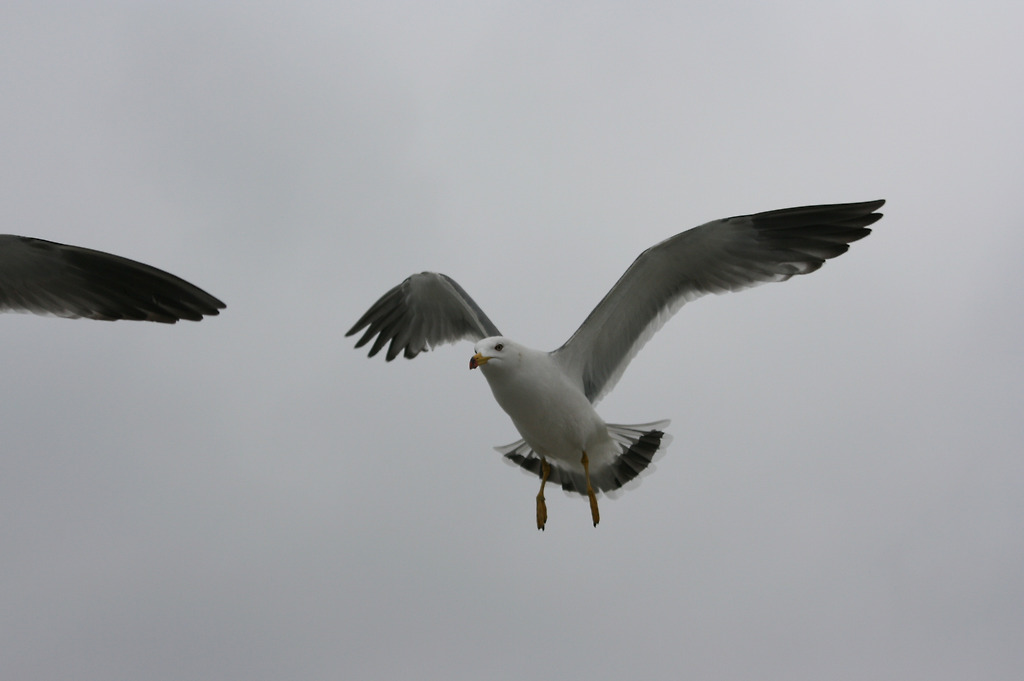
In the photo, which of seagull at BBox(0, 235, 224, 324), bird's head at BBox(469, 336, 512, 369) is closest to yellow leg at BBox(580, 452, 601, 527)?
bird's head at BBox(469, 336, 512, 369)

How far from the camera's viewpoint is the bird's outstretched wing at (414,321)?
304 inches

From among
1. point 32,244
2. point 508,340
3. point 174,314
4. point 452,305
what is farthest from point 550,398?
point 32,244

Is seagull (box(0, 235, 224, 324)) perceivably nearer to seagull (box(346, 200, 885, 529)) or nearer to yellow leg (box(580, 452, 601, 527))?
seagull (box(346, 200, 885, 529))

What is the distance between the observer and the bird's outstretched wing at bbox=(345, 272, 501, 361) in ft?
25.3

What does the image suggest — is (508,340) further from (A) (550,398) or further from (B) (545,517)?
(B) (545,517)

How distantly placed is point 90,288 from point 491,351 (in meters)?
2.42

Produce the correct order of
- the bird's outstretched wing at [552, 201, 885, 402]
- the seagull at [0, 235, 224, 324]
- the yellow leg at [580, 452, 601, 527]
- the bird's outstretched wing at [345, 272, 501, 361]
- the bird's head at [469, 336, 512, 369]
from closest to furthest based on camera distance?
1. the seagull at [0, 235, 224, 324]
2. the bird's head at [469, 336, 512, 369]
3. the bird's outstretched wing at [552, 201, 885, 402]
4. the yellow leg at [580, 452, 601, 527]
5. the bird's outstretched wing at [345, 272, 501, 361]

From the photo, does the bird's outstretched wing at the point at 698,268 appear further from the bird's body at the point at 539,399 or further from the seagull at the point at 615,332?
the bird's body at the point at 539,399

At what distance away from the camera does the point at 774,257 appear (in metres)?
6.62

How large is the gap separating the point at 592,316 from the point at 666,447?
1158 millimetres

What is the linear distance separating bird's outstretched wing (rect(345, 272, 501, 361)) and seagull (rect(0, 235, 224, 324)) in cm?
194

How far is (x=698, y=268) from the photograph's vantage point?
6.80 meters

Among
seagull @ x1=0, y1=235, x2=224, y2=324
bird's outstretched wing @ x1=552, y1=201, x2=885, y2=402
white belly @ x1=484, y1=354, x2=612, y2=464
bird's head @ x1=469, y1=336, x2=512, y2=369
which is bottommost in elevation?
white belly @ x1=484, y1=354, x2=612, y2=464

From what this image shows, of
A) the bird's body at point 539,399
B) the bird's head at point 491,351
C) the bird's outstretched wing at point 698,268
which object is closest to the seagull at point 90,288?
the bird's head at point 491,351
